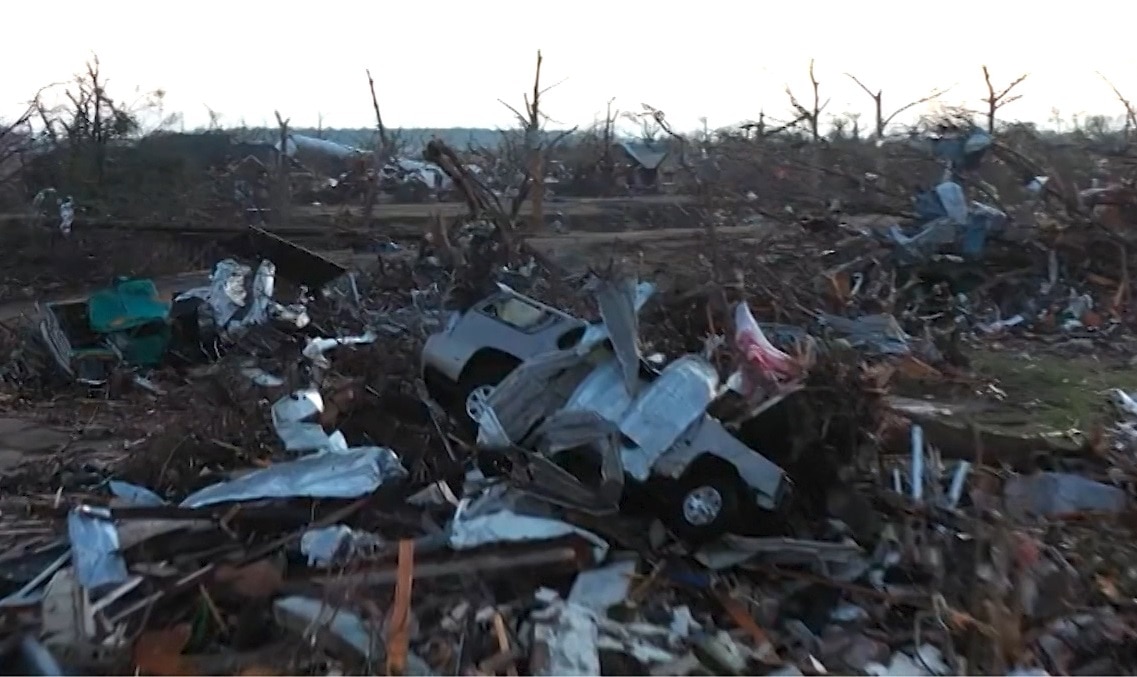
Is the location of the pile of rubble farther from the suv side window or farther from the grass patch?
the grass patch

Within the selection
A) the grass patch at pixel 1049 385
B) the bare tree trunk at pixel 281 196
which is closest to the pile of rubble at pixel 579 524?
the grass patch at pixel 1049 385

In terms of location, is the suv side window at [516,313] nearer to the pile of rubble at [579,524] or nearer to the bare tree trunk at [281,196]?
the pile of rubble at [579,524]

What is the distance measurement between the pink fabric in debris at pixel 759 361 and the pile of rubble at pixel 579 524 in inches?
1.1

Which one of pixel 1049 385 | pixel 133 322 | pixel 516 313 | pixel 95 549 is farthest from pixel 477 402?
pixel 133 322

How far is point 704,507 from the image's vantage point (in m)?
5.84

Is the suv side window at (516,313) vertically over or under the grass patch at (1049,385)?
over

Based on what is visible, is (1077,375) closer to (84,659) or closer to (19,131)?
(84,659)

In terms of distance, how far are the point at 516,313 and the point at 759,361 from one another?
1590 mm

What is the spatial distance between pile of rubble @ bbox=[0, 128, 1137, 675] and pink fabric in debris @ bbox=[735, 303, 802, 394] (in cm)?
3

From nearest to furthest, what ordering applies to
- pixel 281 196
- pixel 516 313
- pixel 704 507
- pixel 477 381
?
1. pixel 704 507
2. pixel 477 381
3. pixel 516 313
4. pixel 281 196

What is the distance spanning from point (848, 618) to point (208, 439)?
12.9ft

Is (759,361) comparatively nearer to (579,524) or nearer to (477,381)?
(579,524)

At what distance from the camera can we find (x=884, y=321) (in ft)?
36.4

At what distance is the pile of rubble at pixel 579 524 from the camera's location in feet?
16.5
